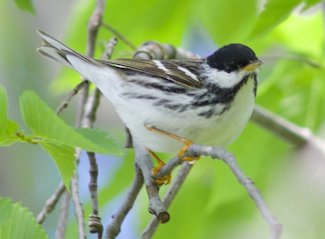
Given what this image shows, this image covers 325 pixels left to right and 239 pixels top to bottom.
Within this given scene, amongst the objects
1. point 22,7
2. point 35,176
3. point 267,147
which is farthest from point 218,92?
point 35,176

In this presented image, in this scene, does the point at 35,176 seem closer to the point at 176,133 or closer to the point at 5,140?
the point at 176,133

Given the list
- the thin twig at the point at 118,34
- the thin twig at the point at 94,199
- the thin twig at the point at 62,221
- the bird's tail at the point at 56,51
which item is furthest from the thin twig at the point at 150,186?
the thin twig at the point at 118,34

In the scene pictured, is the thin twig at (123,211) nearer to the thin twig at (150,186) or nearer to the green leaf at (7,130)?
the thin twig at (150,186)

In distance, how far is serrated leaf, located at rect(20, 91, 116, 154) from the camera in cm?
170

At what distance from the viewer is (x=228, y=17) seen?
3.09m

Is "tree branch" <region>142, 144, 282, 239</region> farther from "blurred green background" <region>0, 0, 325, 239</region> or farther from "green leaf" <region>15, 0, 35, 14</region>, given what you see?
"green leaf" <region>15, 0, 35, 14</region>

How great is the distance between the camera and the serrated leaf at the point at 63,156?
5.88 ft

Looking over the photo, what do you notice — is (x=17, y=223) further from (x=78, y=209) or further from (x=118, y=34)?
(x=118, y=34)

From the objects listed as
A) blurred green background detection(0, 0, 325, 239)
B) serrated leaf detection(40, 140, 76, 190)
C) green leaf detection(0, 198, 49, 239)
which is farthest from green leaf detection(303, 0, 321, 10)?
green leaf detection(0, 198, 49, 239)

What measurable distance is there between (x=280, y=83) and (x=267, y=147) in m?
0.29

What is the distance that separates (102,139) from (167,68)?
1070 millimetres

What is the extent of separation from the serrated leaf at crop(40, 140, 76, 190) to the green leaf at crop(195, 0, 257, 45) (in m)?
1.39

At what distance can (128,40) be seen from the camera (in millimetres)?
3199

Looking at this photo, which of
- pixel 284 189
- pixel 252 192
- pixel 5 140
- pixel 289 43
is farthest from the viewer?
pixel 289 43
